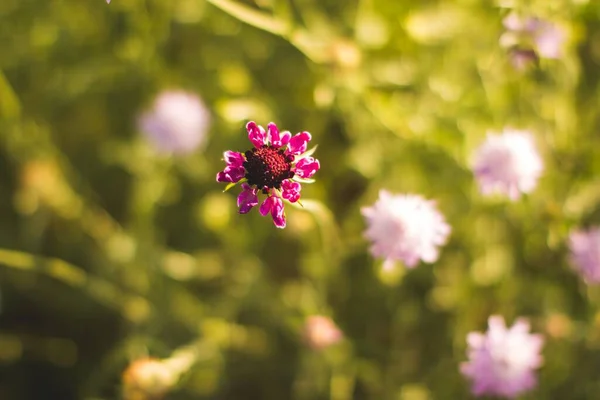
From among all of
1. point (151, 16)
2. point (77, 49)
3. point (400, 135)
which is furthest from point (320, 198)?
point (77, 49)

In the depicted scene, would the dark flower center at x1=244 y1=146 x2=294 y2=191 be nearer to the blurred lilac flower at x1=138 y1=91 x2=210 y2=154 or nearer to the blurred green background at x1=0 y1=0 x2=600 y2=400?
the blurred green background at x1=0 y1=0 x2=600 y2=400

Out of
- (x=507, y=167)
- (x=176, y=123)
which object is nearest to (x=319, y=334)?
(x=507, y=167)

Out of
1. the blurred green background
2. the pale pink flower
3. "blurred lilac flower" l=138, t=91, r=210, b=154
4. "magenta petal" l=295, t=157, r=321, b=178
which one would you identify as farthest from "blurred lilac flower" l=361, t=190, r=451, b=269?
"blurred lilac flower" l=138, t=91, r=210, b=154

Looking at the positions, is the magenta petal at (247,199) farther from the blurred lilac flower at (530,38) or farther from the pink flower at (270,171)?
the blurred lilac flower at (530,38)

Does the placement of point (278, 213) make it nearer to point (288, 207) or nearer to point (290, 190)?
point (290, 190)

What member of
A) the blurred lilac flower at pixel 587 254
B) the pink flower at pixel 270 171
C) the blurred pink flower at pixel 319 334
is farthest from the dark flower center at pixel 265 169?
the blurred lilac flower at pixel 587 254

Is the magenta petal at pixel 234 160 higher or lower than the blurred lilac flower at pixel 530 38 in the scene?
lower
